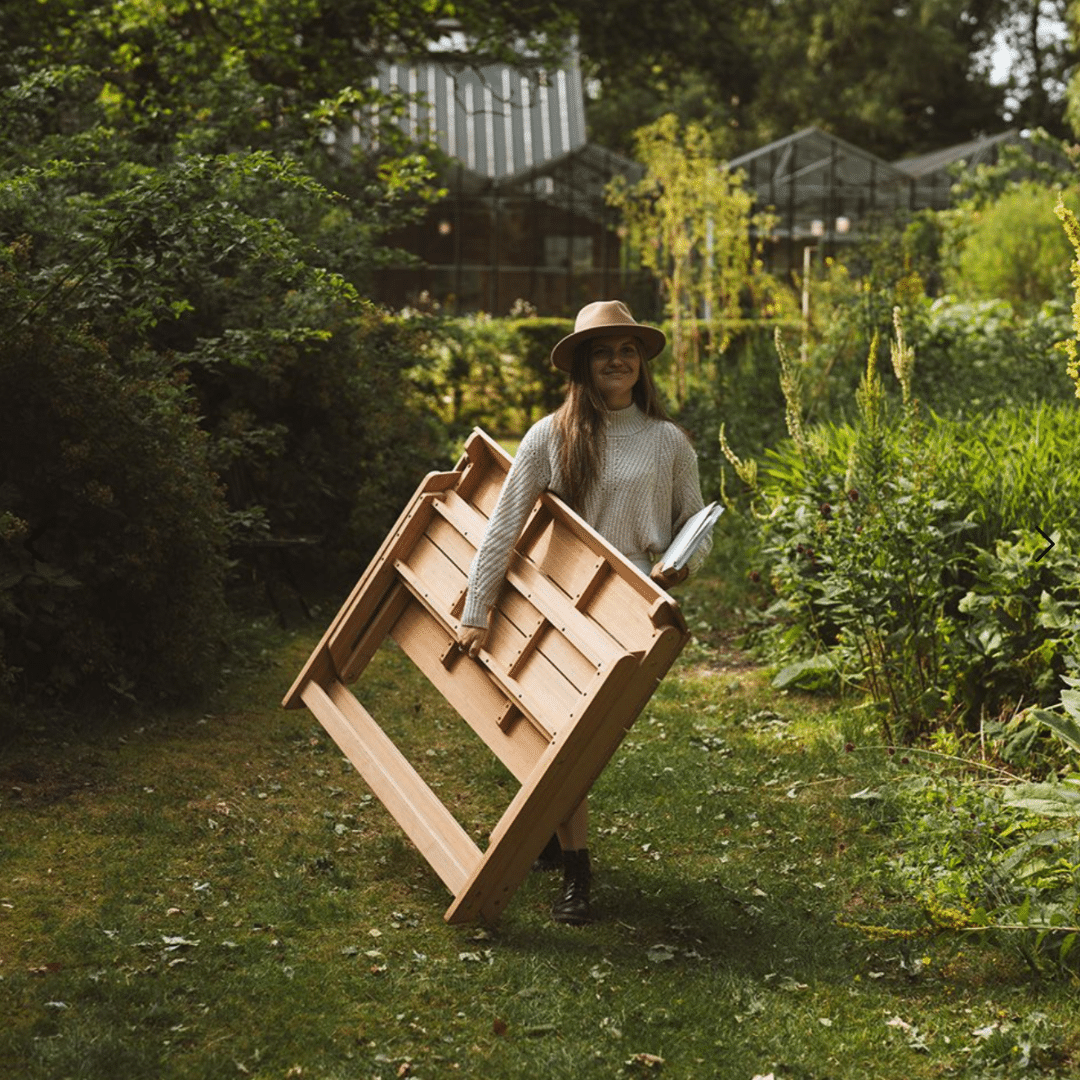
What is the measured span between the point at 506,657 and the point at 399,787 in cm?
60

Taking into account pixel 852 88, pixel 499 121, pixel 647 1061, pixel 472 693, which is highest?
pixel 852 88

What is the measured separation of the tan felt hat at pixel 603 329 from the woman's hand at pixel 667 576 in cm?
68

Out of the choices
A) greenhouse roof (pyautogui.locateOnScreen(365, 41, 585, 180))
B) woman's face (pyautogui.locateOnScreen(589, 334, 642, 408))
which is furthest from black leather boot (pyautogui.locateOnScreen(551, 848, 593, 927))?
greenhouse roof (pyautogui.locateOnScreen(365, 41, 585, 180))

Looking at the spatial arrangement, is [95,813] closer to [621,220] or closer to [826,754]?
[826,754]

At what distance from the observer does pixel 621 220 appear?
71.5 feet

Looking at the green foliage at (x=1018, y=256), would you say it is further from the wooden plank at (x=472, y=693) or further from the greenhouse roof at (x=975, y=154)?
the greenhouse roof at (x=975, y=154)

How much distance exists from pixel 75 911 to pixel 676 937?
5.81 feet

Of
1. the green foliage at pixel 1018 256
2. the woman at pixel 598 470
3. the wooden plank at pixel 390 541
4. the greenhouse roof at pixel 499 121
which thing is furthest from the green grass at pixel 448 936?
the greenhouse roof at pixel 499 121

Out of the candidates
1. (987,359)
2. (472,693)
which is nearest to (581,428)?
(472,693)

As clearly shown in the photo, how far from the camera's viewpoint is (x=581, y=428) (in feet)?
14.4

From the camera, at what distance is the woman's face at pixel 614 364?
4.41m

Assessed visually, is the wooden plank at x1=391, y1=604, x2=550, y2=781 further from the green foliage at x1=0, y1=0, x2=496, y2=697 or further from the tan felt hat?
the green foliage at x1=0, y1=0, x2=496, y2=697

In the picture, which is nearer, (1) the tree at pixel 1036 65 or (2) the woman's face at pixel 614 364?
(2) the woman's face at pixel 614 364

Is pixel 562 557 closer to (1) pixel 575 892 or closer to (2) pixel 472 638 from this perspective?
(2) pixel 472 638
